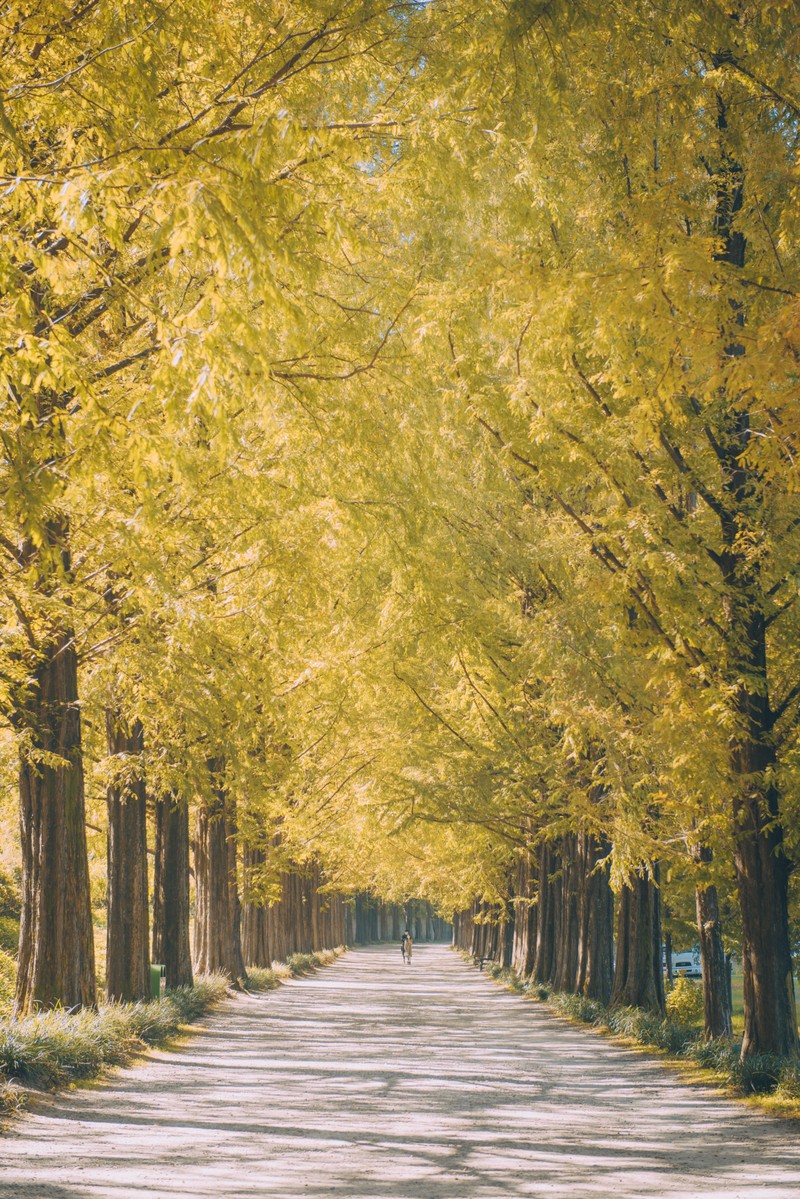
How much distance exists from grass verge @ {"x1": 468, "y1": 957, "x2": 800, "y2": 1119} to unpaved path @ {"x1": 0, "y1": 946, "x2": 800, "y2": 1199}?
37cm

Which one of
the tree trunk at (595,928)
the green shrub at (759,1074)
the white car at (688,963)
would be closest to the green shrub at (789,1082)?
the green shrub at (759,1074)

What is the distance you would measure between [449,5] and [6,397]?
13.2 ft

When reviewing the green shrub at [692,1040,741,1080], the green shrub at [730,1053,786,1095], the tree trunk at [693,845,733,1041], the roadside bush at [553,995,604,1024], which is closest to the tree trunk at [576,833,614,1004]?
the roadside bush at [553,995,604,1024]

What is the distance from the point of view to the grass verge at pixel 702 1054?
34.3ft

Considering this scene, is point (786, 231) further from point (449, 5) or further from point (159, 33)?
point (159, 33)

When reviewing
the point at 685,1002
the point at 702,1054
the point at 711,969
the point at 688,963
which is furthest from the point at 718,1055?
the point at 688,963

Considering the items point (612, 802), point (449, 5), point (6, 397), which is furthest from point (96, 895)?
point (449, 5)

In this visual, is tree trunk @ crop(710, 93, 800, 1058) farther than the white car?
No

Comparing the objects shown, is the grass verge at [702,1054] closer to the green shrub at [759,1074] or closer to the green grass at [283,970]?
the green shrub at [759,1074]

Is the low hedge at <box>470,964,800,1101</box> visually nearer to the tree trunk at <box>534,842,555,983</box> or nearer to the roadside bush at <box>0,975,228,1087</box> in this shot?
the tree trunk at <box>534,842,555,983</box>

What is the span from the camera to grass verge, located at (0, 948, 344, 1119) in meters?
9.63

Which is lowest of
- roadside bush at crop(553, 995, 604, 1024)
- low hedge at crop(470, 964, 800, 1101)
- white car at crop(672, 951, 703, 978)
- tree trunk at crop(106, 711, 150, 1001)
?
white car at crop(672, 951, 703, 978)

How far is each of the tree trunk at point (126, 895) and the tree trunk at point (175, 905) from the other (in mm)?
3473

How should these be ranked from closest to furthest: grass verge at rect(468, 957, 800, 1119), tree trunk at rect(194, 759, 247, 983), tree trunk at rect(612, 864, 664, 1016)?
grass verge at rect(468, 957, 800, 1119) < tree trunk at rect(612, 864, 664, 1016) < tree trunk at rect(194, 759, 247, 983)
